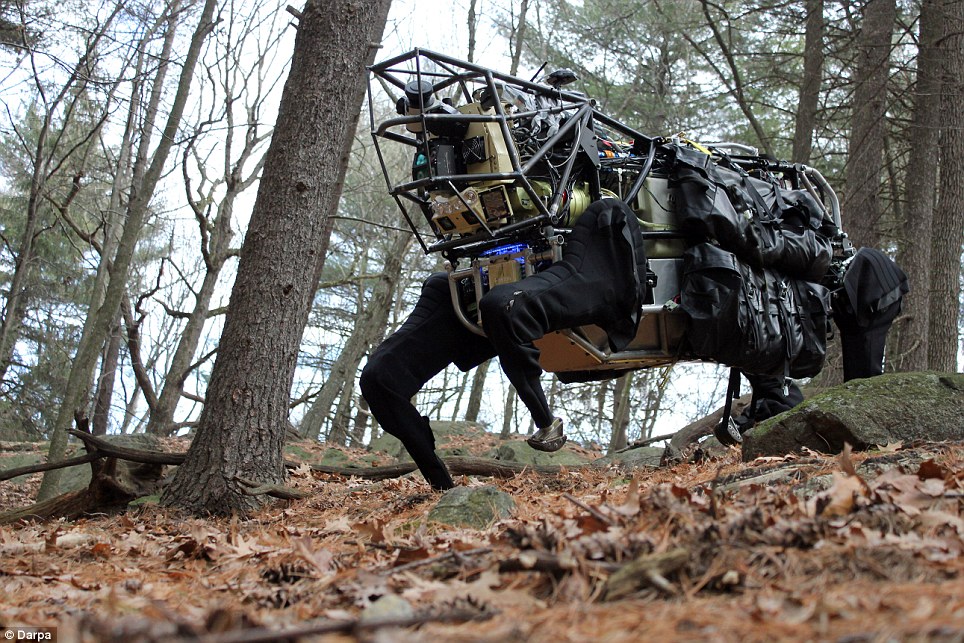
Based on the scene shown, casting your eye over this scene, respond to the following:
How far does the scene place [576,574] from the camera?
2318mm

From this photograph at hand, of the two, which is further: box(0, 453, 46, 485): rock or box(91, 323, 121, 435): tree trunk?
box(91, 323, 121, 435): tree trunk

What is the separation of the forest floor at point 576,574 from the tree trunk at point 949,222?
7.39 metres

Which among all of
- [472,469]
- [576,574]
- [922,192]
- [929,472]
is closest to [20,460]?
[472,469]

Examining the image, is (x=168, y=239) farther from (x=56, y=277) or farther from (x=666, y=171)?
(x=666, y=171)

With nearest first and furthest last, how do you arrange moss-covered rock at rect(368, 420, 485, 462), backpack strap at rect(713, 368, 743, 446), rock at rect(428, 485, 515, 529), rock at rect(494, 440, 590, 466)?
rock at rect(428, 485, 515, 529) → backpack strap at rect(713, 368, 743, 446) → rock at rect(494, 440, 590, 466) → moss-covered rock at rect(368, 420, 485, 462)

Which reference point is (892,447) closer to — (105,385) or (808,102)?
(808,102)

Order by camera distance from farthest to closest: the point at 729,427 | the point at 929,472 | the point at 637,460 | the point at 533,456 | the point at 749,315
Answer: the point at 533,456
the point at 637,460
the point at 729,427
the point at 749,315
the point at 929,472

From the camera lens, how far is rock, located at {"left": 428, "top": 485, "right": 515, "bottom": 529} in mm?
3826

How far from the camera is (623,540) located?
2535mm

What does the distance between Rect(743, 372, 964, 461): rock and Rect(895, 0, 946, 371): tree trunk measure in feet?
17.5

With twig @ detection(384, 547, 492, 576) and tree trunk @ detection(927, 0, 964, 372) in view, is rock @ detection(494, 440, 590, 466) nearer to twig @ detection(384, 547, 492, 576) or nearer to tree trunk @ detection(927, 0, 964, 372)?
tree trunk @ detection(927, 0, 964, 372)

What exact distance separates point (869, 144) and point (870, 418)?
659 centimetres

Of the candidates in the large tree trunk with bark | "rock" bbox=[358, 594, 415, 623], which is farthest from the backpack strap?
"rock" bbox=[358, 594, 415, 623]

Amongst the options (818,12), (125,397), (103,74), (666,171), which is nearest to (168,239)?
(125,397)
